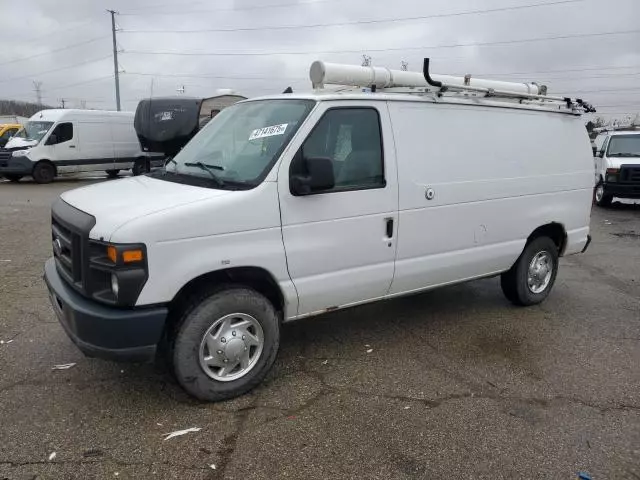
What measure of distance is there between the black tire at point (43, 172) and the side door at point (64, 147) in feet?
0.71

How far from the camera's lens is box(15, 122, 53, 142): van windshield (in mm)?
18492

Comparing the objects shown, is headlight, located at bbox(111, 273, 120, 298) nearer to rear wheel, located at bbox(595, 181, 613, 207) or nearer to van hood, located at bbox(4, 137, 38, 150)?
rear wheel, located at bbox(595, 181, 613, 207)

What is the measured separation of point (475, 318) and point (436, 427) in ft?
7.19

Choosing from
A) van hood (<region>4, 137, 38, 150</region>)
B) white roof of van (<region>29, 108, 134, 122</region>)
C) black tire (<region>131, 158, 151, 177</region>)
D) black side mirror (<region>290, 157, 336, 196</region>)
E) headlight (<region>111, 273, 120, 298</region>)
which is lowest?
headlight (<region>111, 273, 120, 298</region>)

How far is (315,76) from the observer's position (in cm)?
431

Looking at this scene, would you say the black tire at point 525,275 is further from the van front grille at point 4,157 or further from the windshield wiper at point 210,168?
the van front grille at point 4,157

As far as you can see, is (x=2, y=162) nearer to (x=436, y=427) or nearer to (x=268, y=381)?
(x=268, y=381)

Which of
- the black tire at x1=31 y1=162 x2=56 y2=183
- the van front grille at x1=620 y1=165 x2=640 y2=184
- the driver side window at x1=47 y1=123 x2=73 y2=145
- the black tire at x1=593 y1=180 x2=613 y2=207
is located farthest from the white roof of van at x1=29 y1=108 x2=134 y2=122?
the van front grille at x1=620 y1=165 x2=640 y2=184

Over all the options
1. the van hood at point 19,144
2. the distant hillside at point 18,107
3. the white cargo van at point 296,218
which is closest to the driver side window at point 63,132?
the van hood at point 19,144

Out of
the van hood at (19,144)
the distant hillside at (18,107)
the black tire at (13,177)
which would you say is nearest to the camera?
the van hood at (19,144)

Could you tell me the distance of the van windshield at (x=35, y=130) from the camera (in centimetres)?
1849

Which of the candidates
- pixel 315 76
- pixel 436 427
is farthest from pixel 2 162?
pixel 436 427

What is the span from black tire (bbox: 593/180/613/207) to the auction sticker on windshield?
41.8ft

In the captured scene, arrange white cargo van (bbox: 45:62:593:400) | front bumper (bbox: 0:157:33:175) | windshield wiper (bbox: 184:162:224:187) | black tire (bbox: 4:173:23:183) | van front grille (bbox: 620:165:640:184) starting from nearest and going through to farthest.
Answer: white cargo van (bbox: 45:62:593:400) → windshield wiper (bbox: 184:162:224:187) → van front grille (bbox: 620:165:640:184) → front bumper (bbox: 0:157:33:175) → black tire (bbox: 4:173:23:183)
